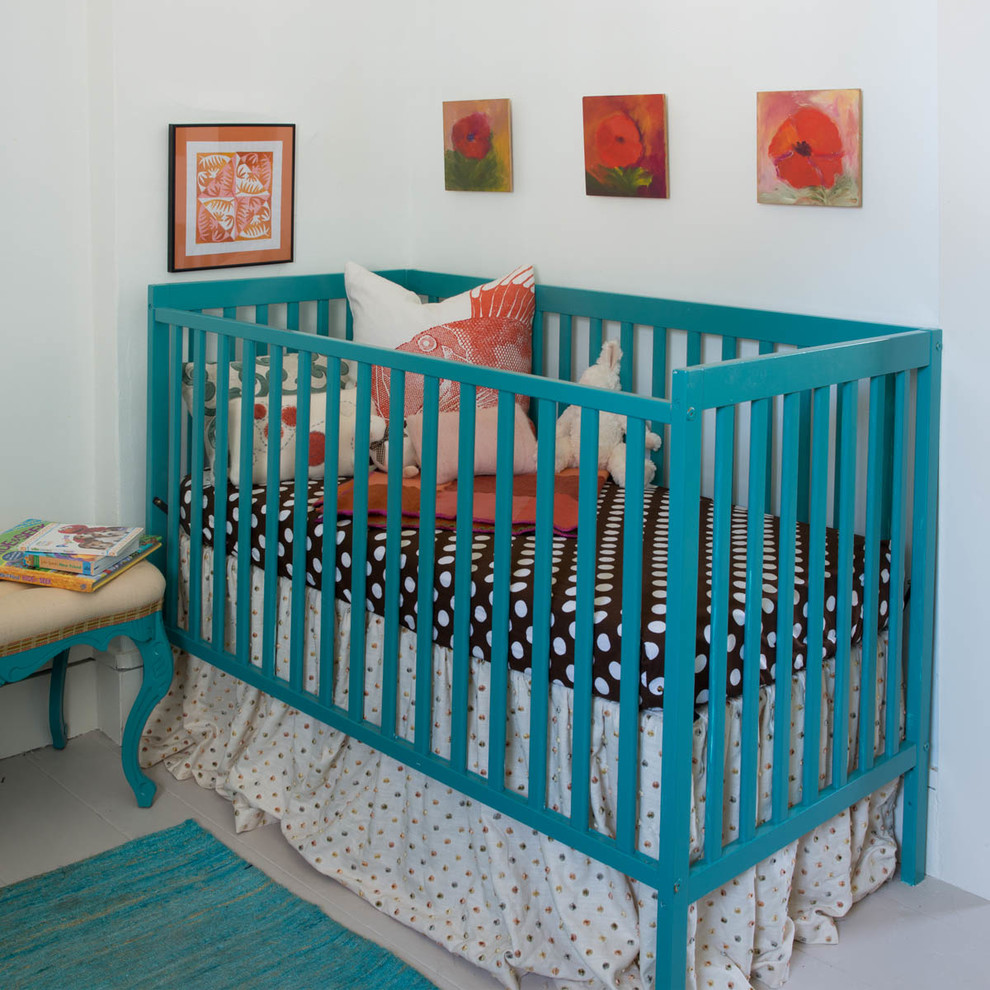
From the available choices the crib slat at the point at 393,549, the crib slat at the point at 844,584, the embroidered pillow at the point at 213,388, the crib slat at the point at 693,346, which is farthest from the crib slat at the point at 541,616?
the embroidered pillow at the point at 213,388

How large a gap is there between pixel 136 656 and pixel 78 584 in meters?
0.46

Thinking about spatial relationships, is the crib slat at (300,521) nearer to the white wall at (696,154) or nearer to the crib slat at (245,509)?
the crib slat at (245,509)

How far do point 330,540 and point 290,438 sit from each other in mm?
323

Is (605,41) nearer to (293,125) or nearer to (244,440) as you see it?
(293,125)

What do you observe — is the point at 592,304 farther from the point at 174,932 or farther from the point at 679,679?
the point at 174,932

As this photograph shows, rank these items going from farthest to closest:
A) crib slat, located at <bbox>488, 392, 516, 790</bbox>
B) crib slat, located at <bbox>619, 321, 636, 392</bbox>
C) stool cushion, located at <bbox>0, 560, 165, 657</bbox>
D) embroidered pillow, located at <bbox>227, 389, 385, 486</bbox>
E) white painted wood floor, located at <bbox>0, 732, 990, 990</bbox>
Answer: crib slat, located at <bbox>619, 321, 636, 392</bbox>
embroidered pillow, located at <bbox>227, 389, 385, 486</bbox>
stool cushion, located at <bbox>0, 560, 165, 657</bbox>
white painted wood floor, located at <bbox>0, 732, 990, 990</bbox>
crib slat, located at <bbox>488, 392, 516, 790</bbox>

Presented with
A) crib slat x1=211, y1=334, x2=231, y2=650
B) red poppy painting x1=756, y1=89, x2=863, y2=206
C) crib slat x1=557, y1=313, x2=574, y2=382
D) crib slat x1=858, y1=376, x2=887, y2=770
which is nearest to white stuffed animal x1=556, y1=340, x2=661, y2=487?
crib slat x1=557, y1=313, x2=574, y2=382

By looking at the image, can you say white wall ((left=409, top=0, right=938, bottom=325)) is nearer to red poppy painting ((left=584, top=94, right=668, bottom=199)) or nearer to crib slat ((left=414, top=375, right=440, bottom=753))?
red poppy painting ((left=584, top=94, right=668, bottom=199))

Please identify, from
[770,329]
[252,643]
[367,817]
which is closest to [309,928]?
[367,817]

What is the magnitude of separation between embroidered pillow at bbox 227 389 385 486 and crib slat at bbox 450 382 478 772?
0.50 metres

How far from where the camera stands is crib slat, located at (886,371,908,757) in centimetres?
190

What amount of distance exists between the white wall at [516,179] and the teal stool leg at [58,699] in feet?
1.04

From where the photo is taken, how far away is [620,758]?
1.63 meters

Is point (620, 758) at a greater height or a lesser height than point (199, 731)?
greater
